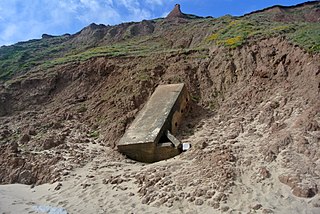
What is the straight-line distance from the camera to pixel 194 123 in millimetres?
13133

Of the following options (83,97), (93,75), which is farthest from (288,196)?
(93,75)

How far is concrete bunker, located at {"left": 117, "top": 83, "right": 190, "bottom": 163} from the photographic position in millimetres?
11381

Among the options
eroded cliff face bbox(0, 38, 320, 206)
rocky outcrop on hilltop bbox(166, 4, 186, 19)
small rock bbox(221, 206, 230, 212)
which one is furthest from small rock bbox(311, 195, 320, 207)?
rocky outcrop on hilltop bbox(166, 4, 186, 19)

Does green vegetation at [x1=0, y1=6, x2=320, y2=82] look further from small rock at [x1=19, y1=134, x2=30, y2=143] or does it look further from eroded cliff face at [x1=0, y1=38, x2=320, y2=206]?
small rock at [x1=19, y1=134, x2=30, y2=143]

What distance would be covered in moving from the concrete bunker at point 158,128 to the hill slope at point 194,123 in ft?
1.46

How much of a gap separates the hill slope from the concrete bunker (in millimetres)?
446

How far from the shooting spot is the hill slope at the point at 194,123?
843cm

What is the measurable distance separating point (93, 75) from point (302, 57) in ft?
33.4

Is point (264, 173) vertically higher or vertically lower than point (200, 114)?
lower

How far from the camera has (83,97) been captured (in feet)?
55.6

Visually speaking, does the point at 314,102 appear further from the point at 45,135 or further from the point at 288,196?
the point at 45,135

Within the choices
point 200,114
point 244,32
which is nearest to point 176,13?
point 244,32

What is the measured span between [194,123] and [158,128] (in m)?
1.77

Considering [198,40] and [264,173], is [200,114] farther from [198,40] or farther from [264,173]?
[198,40]
